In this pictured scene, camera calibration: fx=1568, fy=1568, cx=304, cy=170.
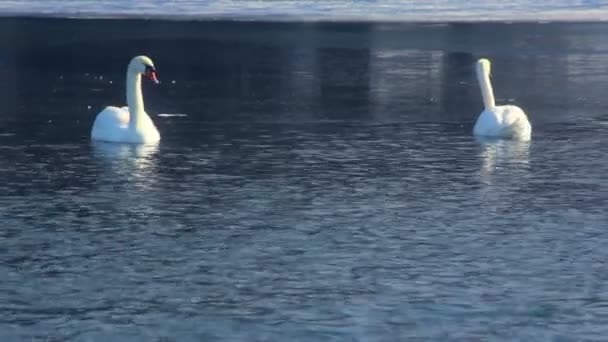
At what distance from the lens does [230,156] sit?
15.4 m

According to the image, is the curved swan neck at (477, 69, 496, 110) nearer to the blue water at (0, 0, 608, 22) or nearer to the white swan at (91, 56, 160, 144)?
the white swan at (91, 56, 160, 144)

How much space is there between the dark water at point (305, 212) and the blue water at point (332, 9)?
15.8 meters

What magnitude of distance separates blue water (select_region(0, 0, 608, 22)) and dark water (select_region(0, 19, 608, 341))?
15.8 metres

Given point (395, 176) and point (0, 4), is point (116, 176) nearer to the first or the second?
point (395, 176)

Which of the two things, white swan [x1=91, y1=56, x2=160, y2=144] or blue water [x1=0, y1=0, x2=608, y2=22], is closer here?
white swan [x1=91, y1=56, x2=160, y2=144]

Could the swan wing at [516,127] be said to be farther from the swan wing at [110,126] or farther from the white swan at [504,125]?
the swan wing at [110,126]

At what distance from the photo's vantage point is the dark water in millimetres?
8977

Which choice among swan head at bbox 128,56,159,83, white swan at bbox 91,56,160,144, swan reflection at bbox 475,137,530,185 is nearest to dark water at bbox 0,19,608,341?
swan reflection at bbox 475,137,530,185

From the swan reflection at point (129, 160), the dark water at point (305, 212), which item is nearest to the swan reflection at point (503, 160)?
the dark water at point (305, 212)

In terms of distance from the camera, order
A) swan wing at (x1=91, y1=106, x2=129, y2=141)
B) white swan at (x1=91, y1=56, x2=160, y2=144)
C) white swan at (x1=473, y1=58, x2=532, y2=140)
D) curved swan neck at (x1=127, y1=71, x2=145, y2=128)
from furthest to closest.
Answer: white swan at (x1=473, y1=58, x2=532, y2=140) → curved swan neck at (x1=127, y1=71, x2=145, y2=128) → swan wing at (x1=91, y1=106, x2=129, y2=141) → white swan at (x1=91, y1=56, x2=160, y2=144)

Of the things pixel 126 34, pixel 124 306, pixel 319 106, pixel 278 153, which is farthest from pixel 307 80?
pixel 124 306

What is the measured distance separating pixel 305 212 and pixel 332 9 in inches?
1206

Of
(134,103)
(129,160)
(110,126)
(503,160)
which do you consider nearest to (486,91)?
(503,160)

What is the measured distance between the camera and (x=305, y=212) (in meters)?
12.3
